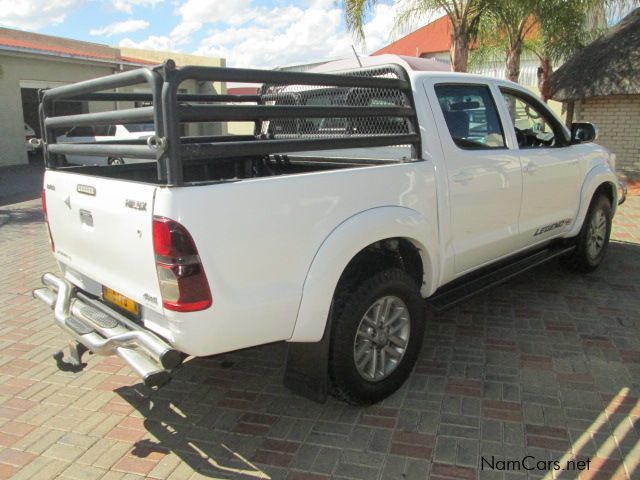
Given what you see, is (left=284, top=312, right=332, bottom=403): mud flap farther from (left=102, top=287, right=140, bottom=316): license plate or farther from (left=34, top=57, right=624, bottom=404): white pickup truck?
(left=102, top=287, right=140, bottom=316): license plate

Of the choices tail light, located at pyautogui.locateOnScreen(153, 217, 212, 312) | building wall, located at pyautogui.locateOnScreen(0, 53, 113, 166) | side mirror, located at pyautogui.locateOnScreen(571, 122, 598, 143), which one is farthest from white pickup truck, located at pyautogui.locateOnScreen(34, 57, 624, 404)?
building wall, located at pyautogui.locateOnScreen(0, 53, 113, 166)

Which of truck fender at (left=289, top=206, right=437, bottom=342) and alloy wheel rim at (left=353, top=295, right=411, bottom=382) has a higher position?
truck fender at (left=289, top=206, right=437, bottom=342)

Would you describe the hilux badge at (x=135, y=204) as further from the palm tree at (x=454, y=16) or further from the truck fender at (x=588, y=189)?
the palm tree at (x=454, y=16)

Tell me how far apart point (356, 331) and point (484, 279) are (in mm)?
1564

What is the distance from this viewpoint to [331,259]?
2842mm

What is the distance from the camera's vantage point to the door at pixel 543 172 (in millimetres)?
4480

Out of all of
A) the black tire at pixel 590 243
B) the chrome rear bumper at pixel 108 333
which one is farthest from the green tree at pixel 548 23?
the chrome rear bumper at pixel 108 333

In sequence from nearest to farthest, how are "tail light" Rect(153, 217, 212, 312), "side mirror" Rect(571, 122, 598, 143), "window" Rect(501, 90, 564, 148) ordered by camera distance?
"tail light" Rect(153, 217, 212, 312), "window" Rect(501, 90, 564, 148), "side mirror" Rect(571, 122, 598, 143)

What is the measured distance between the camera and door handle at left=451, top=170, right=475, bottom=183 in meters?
3.69

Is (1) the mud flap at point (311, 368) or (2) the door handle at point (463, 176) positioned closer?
(1) the mud flap at point (311, 368)

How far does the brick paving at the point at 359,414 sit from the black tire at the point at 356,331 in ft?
0.48

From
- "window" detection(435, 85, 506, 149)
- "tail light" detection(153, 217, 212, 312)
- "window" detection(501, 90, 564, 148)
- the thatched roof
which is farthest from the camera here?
the thatched roof

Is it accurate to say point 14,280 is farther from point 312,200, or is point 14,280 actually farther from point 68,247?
point 312,200

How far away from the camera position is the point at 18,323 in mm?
4797
